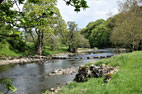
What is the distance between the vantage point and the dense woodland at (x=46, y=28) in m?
2.44

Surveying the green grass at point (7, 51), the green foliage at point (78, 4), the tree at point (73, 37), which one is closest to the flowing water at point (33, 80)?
the green foliage at point (78, 4)

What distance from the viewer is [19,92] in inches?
561

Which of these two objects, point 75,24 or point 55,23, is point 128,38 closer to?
point 55,23

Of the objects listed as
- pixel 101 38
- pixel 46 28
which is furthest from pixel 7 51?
pixel 101 38


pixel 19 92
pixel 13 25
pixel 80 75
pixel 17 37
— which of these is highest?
pixel 13 25

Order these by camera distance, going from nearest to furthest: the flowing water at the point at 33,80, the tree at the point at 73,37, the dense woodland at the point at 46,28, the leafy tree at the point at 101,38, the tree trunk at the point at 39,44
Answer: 1. the dense woodland at the point at 46,28
2. the flowing water at the point at 33,80
3. the tree trunk at the point at 39,44
4. the tree at the point at 73,37
5. the leafy tree at the point at 101,38

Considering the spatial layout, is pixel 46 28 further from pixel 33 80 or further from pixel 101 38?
pixel 101 38

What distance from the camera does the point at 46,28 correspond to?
3897 centimetres

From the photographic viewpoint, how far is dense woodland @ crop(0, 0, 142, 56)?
96.2 inches

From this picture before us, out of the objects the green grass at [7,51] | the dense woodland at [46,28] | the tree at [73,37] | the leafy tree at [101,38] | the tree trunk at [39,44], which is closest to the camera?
the dense woodland at [46,28]

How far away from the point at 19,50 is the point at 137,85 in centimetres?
4503

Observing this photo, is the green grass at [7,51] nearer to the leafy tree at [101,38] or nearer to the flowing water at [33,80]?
the flowing water at [33,80]

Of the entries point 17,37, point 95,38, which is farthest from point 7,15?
point 95,38

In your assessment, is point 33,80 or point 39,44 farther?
point 39,44
